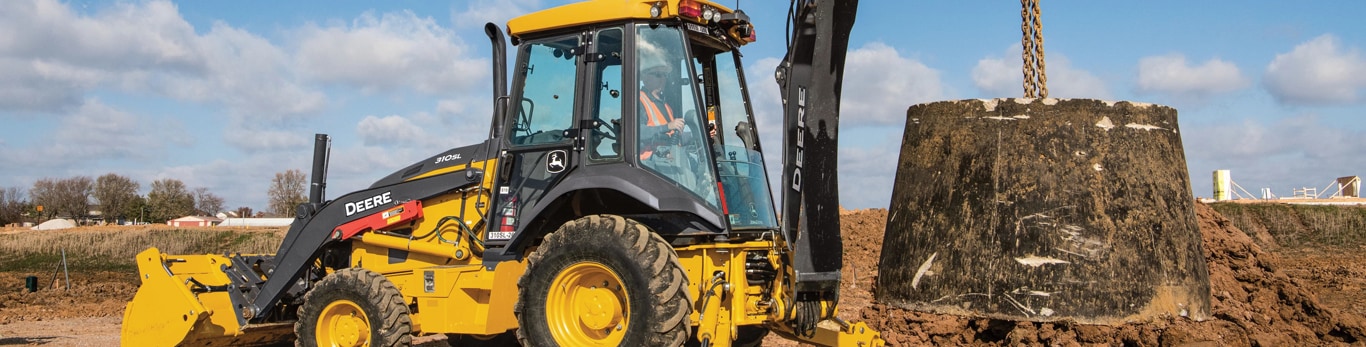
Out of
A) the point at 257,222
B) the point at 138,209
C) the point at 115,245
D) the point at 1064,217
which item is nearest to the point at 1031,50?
the point at 1064,217

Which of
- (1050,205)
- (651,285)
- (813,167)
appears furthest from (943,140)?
(651,285)

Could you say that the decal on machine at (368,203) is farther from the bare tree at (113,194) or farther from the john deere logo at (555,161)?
the bare tree at (113,194)

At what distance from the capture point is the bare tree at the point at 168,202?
81.1m

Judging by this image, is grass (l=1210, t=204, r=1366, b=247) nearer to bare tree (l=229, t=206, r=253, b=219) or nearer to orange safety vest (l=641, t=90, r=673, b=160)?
orange safety vest (l=641, t=90, r=673, b=160)

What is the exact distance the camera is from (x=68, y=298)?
1698 cm

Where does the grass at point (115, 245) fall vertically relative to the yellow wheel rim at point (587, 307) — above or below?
above

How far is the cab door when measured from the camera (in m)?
6.81

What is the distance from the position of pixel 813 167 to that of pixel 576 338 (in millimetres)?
1727

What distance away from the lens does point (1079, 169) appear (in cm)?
646

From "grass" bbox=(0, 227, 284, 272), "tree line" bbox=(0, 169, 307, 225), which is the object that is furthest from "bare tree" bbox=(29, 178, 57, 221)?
"grass" bbox=(0, 227, 284, 272)

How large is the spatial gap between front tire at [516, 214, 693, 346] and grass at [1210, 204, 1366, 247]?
19.1m

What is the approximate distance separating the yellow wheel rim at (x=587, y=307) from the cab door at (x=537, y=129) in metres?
0.68

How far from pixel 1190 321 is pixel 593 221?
377cm

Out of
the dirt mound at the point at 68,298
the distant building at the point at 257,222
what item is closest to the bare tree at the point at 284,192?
the distant building at the point at 257,222
